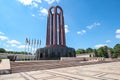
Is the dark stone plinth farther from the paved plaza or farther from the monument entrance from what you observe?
the paved plaza

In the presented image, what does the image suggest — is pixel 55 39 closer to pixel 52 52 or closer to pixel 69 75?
pixel 52 52

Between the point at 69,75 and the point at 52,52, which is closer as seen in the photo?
the point at 69,75

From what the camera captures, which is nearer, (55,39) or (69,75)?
(69,75)

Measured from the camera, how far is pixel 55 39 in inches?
1781

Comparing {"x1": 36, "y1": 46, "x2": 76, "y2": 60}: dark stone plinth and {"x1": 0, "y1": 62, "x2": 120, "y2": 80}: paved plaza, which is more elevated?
{"x1": 36, "y1": 46, "x2": 76, "y2": 60}: dark stone plinth

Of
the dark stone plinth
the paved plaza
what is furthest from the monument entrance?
the paved plaza

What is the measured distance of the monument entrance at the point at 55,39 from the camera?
136 feet

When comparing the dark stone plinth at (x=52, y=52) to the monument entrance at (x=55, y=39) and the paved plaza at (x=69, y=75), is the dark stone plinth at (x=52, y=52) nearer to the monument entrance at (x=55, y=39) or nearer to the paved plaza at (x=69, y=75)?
the monument entrance at (x=55, y=39)

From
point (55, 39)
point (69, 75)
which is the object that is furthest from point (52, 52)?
point (69, 75)

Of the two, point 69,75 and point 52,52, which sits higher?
point 52,52

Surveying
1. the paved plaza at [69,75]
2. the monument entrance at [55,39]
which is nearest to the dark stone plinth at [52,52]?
the monument entrance at [55,39]

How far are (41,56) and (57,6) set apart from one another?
21587mm

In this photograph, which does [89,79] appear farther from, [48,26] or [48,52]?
[48,26]

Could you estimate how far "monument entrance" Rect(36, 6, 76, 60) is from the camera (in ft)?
136
